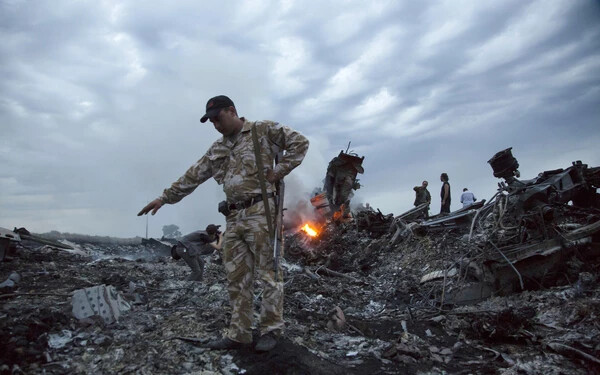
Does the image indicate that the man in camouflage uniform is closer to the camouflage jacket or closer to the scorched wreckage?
the camouflage jacket

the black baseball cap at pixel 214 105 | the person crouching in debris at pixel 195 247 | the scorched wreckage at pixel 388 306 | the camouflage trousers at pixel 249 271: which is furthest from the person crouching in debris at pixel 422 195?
the black baseball cap at pixel 214 105

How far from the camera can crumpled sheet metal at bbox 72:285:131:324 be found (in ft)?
12.5

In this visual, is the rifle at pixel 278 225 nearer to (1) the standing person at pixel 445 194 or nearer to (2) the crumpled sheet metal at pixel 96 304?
(2) the crumpled sheet metal at pixel 96 304

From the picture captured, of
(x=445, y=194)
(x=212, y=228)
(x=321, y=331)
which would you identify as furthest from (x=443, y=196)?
(x=321, y=331)

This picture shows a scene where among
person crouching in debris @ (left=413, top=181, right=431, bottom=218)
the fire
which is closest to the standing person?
person crouching in debris @ (left=413, top=181, right=431, bottom=218)

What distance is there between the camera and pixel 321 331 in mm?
4102

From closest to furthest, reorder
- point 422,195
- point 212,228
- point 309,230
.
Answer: point 212,228 → point 422,195 → point 309,230

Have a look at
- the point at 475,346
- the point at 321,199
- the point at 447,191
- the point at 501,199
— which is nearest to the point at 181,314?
the point at 475,346

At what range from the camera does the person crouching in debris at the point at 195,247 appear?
7305mm

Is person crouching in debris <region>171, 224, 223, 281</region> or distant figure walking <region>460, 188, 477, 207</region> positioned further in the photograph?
distant figure walking <region>460, 188, 477, 207</region>

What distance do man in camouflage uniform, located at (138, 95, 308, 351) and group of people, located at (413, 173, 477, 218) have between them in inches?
352

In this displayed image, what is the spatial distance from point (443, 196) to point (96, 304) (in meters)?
10.8

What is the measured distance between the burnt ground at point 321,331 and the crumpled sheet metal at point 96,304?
0.12 metres

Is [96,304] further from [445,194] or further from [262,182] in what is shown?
[445,194]
